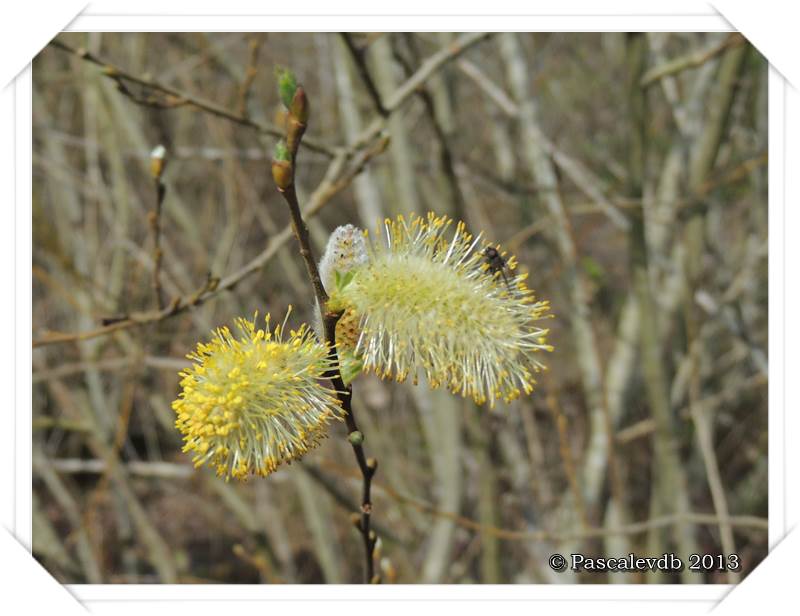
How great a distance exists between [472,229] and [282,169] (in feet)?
5.01

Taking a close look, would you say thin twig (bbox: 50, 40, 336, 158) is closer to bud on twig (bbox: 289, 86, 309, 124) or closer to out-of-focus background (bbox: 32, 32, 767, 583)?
out-of-focus background (bbox: 32, 32, 767, 583)

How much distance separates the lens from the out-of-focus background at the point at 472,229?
1762mm

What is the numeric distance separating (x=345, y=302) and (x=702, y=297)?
145 cm

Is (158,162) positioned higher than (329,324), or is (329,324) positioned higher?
(158,162)

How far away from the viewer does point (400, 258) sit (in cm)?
87

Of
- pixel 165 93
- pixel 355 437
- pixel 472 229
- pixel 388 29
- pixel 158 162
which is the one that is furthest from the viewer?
pixel 472 229

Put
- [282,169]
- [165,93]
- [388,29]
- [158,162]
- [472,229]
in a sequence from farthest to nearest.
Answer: [472,229]
[388,29]
[165,93]
[158,162]
[282,169]

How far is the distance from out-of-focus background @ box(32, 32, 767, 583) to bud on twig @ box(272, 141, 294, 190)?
623 millimetres

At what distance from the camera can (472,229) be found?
2127 mm

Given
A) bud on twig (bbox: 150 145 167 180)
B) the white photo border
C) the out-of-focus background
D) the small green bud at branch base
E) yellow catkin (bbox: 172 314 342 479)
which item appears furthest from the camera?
the out-of-focus background

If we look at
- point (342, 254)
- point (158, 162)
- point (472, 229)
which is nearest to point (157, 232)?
point (158, 162)

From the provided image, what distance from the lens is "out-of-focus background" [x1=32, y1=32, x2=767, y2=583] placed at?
69.4 inches

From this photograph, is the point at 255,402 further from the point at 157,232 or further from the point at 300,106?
the point at 157,232

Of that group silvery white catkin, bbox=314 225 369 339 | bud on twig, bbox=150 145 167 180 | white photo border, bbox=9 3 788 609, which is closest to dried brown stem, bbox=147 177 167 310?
bud on twig, bbox=150 145 167 180
